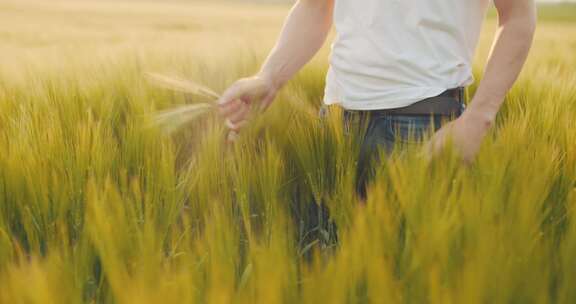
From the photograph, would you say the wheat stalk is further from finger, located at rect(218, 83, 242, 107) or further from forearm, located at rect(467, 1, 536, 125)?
forearm, located at rect(467, 1, 536, 125)

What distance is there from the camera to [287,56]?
1034 mm

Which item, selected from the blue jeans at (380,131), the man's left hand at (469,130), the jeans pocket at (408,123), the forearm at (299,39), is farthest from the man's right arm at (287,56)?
the man's left hand at (469,130)

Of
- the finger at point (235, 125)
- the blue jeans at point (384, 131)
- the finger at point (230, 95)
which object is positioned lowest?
the blue jeans at point (384, 131)

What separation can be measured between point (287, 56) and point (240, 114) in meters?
0.18

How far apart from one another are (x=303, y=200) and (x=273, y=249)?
37 centimetres

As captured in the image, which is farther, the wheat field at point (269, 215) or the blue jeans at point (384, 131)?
the blue jeans at point (384, 131)

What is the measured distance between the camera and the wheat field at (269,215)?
381 mm

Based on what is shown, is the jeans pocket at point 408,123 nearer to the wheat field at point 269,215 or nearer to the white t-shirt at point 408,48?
the white t-shirt at point 408,48

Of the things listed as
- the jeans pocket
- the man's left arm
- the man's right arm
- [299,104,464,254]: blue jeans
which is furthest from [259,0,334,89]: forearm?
the man's left arm

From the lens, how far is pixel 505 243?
1.39 feet

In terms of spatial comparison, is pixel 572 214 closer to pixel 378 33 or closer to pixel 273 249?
pixel 273 249

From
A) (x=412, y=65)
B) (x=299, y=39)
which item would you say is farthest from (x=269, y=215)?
(x=299, y=39)

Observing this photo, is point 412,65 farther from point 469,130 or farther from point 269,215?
point 269,215

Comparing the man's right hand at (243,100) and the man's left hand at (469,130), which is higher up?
the man's right hand at (243,100)
